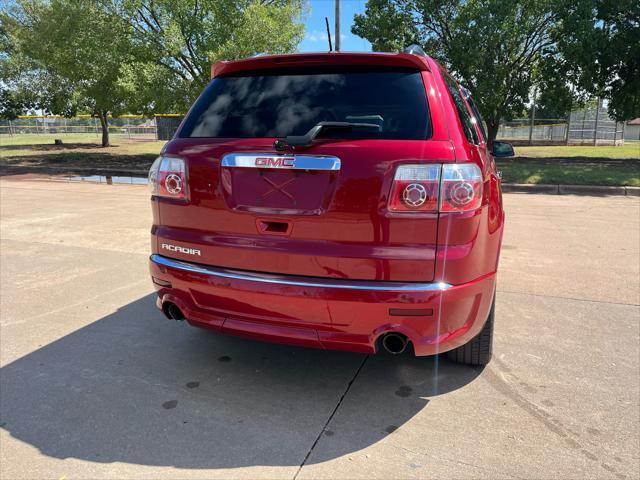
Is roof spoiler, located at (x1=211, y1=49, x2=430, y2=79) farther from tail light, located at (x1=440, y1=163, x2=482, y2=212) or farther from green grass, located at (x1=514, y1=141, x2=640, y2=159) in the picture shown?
green grass, located at (x1=514, y1=141, x2=640, y2=159)

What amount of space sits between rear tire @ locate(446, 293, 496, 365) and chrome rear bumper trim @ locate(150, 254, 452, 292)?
877mm

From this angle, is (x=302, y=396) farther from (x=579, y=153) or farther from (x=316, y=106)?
(x=579, y=153)

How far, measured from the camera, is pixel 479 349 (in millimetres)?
3209

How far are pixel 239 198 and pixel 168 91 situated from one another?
1577cm

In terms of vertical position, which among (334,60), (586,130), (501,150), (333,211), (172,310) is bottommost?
(172,310)

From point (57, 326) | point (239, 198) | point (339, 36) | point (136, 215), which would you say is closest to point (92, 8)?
point (339, 36)

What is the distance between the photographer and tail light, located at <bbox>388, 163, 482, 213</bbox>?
240 cm

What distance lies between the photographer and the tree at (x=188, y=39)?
1606 centimetres

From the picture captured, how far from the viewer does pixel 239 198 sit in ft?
8.81

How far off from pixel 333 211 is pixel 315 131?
0.41 meters

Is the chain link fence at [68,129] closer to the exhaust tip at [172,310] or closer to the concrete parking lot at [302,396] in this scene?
the concrete parking lot at [302,396]

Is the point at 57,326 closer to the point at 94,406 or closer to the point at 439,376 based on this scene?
the point at 94,406

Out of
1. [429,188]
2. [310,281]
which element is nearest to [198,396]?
[310,281]

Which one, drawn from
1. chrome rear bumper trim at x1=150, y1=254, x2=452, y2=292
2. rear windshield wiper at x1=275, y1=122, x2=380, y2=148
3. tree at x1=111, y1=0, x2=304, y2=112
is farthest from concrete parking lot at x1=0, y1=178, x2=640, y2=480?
tree at x1=111, y1=0, x2=304, y2=112
